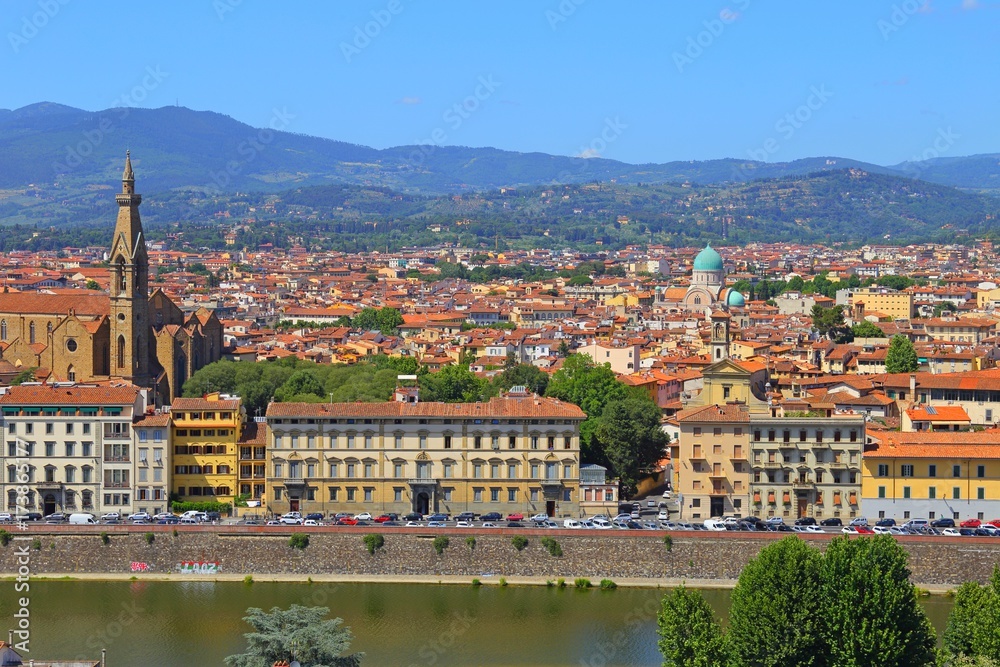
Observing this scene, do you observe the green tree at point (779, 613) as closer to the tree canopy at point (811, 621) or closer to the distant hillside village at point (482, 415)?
the tree canopy at point (811, 621)

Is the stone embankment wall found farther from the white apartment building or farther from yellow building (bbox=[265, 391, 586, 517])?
yellow building (bbox=[265, 391, 586, 517])

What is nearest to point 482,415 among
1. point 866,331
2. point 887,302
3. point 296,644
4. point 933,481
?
point 933,481

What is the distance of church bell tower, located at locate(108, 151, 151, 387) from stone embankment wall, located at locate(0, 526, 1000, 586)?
12.7 meters

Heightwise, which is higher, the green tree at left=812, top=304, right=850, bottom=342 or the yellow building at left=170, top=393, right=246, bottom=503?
the green tree at left=812, top=304, right=850, bottom=342

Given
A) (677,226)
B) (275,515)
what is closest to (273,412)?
(275,515)

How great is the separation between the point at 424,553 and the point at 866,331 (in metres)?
33.6

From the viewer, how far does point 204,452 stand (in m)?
30.0

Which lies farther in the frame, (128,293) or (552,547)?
(128,293)

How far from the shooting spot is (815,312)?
202 feet

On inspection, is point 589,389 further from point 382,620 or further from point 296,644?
point 296,644

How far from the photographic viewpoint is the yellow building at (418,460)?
2927 centimetres

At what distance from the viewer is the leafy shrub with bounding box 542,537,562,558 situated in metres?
26.6

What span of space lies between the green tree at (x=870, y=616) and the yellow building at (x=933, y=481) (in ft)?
28.0

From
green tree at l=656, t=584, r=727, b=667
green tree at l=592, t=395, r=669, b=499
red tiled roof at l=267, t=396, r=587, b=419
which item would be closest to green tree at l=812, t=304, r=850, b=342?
green tree at l=592, t=395, r=669, b=499
